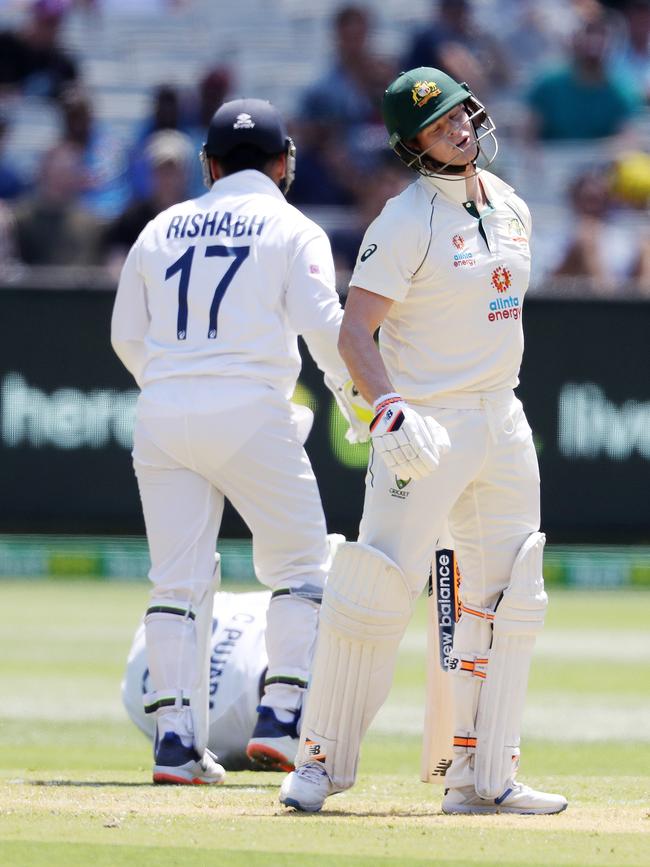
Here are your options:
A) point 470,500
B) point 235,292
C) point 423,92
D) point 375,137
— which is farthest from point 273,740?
point 375,137

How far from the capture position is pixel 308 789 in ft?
14.3

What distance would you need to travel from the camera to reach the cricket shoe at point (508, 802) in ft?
14.4

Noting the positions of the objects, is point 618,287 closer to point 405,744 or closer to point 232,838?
point 405,744

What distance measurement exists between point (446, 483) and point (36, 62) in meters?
10.8

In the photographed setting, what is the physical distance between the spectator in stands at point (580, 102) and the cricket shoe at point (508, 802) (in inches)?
380

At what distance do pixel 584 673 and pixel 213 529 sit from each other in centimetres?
318

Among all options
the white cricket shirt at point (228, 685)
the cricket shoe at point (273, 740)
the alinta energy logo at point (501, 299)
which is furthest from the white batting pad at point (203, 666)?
the alinta energy logo at point (501, 299)

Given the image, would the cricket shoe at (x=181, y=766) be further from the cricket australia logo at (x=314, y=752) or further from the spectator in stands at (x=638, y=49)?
the spectator in stands at (x=638, y=49)

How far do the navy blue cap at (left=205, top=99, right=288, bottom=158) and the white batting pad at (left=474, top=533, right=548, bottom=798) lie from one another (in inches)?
65.4

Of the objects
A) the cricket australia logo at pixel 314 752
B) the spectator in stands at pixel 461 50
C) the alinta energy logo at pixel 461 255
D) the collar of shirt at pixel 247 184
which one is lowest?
the cricket australia logo at pixel 314 752

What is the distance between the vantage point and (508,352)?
443 cm

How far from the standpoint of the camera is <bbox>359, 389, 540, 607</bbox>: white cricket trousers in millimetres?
4320

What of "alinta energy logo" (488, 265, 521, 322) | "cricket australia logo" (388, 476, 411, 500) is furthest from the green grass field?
"alinta energy logo" (488, 265, 521, 322)

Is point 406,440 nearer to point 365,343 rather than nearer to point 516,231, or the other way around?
point 365,343
